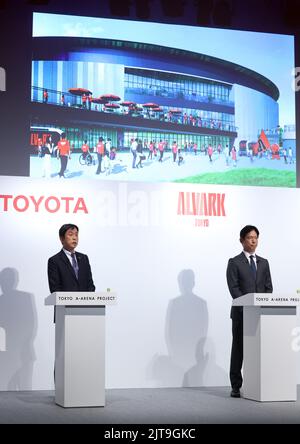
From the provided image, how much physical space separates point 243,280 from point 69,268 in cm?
157

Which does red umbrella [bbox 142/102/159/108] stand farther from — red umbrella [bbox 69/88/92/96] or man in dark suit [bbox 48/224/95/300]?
man in dark suit [bbox 48/224/95/300]

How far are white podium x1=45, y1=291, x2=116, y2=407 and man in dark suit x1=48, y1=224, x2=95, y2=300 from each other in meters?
0.44

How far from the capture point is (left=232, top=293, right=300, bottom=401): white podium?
644cm

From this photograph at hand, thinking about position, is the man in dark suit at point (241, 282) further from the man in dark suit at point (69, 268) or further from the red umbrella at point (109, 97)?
the red umbrella at point (109, 97)

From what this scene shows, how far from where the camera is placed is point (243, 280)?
6941mm

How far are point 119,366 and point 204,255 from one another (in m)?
1.43

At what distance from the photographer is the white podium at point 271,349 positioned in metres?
6.44

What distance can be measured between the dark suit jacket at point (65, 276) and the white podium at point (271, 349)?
1436mm

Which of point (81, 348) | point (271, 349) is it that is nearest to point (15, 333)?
point (81, 348)

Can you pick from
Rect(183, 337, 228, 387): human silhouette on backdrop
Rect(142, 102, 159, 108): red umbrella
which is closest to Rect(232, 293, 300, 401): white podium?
Rect(183, 337, 228, 387): human silhouette on backdrop

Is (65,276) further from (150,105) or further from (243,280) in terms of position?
A: (150,105)

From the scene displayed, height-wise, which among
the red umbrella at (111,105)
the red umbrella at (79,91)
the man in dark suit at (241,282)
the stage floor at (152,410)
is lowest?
the stage floor at (152,410)

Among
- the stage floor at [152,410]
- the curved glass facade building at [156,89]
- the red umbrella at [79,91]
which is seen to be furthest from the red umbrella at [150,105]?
the stage floor at [152,410]

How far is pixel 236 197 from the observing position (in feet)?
26.2
